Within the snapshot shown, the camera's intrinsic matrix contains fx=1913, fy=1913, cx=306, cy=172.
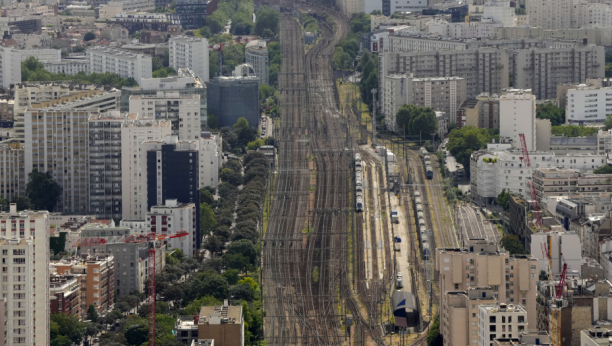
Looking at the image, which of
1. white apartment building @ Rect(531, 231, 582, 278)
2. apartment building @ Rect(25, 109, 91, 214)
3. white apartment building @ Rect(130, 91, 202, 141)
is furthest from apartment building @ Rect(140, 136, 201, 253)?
white apartment building @ Rect(531, 231, 582, 278)

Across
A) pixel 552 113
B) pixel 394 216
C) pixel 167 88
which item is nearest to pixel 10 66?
pixel 167 88

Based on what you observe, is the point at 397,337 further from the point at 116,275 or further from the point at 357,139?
the point at 357,139

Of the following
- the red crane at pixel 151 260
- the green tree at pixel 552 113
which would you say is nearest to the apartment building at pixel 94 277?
the red crane at pixel 151 260

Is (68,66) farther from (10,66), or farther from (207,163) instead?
(207,163)

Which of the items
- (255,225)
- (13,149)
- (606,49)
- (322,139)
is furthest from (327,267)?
(606,49)

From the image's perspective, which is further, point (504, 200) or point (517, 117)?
point (517, 117)

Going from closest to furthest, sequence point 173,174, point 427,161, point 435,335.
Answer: point 435,335, point 173,174, point 427,161

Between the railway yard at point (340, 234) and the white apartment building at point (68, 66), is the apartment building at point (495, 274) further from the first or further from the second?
the white apartment building at point (68, 66)
